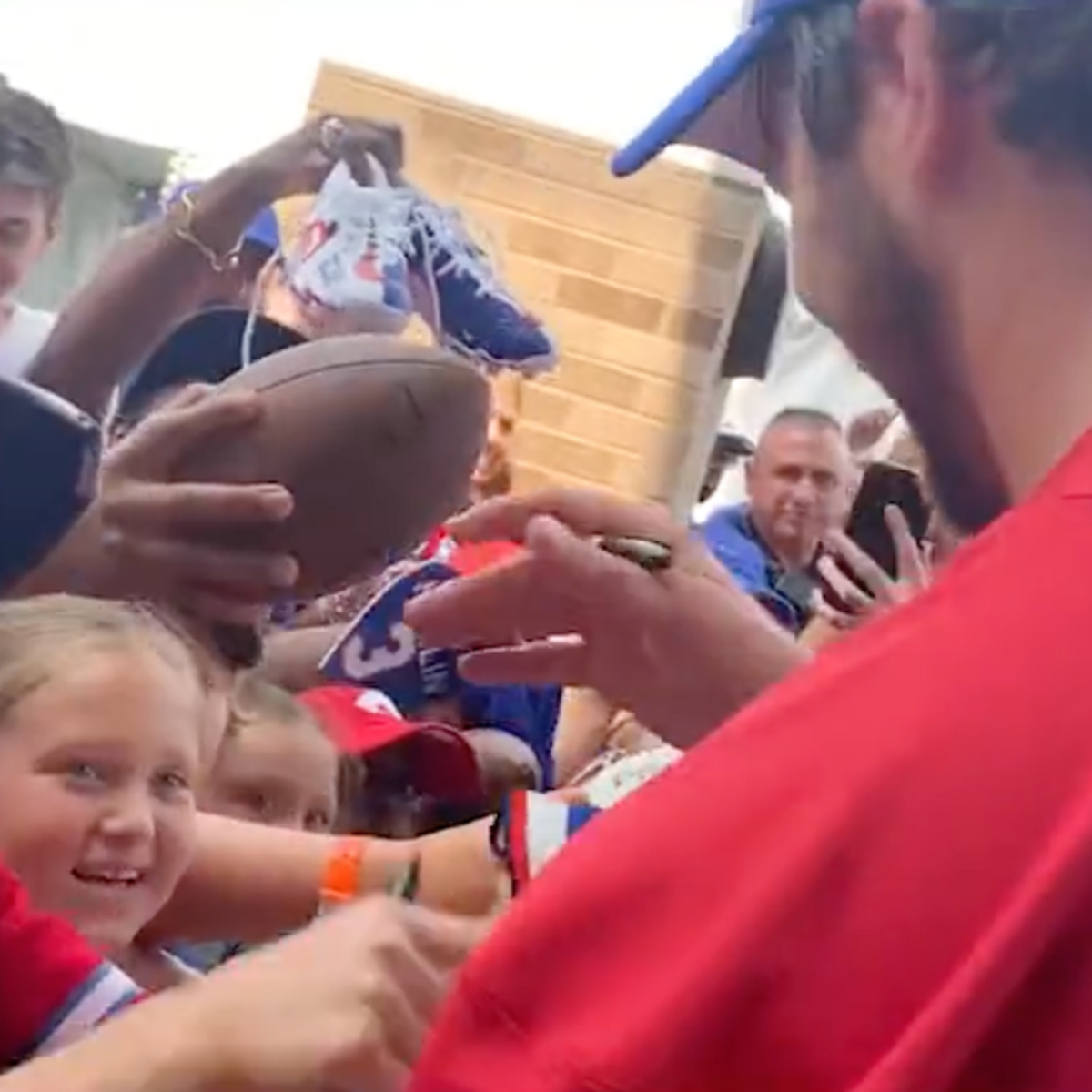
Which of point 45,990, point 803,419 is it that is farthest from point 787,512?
point 45,990

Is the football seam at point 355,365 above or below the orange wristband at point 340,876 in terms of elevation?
above

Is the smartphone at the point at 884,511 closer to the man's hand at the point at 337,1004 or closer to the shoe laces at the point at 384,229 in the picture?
the shoe laces at the point at 384,229

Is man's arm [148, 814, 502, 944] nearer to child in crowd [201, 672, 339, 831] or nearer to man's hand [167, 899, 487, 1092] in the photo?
child in crowd [201, 672, 339, 831]

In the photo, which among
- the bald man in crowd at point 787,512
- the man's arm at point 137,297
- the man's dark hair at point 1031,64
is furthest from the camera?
the bald man in crowd at point 787,512

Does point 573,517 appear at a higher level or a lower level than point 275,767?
higher

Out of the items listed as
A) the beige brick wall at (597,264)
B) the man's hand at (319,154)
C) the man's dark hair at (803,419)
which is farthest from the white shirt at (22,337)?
the man's dark hair at (803,419)

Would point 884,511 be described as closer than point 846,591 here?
No

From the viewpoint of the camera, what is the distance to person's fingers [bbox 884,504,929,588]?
110 centimetres

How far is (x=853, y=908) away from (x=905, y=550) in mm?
836

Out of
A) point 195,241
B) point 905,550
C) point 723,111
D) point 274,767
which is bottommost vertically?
point 274,767

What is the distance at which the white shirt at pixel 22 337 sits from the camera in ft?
2.93

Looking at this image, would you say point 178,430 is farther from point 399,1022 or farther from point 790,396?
point 790,396

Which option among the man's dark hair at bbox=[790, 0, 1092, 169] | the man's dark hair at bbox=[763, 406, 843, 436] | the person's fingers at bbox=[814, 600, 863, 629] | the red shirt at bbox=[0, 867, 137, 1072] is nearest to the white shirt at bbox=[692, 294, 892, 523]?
the man's dark hair at bbox=[763, 406, 843, 436]

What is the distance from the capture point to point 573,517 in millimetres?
727
